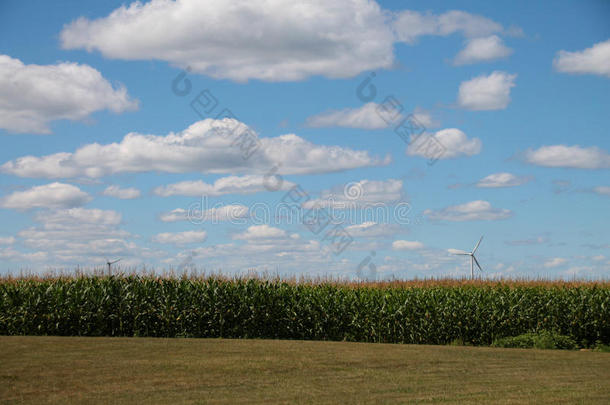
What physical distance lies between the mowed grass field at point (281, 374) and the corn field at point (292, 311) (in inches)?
167

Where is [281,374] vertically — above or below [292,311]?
below

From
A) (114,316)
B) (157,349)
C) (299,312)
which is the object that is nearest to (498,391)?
(157,349)

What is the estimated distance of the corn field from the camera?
25.5 m

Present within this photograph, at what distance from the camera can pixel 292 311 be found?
27.0m

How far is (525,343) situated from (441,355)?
696 centimetres

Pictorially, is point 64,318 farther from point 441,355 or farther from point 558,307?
point 558,307

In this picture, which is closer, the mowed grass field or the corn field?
the mowed grass field

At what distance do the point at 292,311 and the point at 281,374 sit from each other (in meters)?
10.9

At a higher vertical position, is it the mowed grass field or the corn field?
the corn field

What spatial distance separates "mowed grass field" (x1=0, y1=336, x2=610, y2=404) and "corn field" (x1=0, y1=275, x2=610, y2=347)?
4.25m

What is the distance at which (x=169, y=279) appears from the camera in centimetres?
2836

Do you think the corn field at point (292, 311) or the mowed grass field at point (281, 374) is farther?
the corn field at point (292, 311)

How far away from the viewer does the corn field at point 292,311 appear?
83.6ft

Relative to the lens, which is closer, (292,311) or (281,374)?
(281,374)
